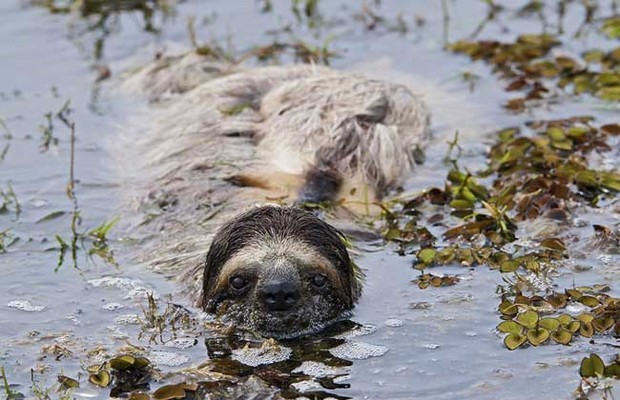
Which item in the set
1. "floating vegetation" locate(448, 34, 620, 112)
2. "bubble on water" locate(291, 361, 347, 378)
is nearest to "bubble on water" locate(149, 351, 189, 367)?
"bubble on water" locate(291, 361, 347, 378)

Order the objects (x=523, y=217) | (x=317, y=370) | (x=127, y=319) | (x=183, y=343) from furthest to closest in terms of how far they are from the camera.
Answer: (x=523, y=217), (x=127, y=319), (x=183, y=343), (x=317, y=370)

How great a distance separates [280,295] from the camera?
22.9 feet

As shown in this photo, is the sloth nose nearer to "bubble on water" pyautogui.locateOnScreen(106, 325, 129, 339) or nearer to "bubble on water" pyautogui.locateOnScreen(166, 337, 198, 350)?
"bubble on water" pyautogui.locateOnScreen(166, 337, 198, 350)

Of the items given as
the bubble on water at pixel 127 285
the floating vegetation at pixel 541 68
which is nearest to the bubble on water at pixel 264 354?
the bubble on water at pixel 127 285

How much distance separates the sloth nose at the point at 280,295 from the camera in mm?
6934

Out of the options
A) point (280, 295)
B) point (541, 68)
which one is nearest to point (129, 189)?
point (280, 295)

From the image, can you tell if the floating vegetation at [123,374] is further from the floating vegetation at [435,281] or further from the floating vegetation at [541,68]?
the floating vegetation at [541,68]

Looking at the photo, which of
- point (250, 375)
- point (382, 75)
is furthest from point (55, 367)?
point (382, 75)

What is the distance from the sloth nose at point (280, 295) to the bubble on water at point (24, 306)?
5.04 feet

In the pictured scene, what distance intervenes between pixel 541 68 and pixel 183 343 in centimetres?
579

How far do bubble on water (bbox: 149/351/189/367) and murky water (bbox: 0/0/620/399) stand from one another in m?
0.01

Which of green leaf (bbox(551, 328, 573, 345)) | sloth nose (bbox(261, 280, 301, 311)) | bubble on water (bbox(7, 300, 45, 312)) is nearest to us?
green leaf (bbox(551, 328, 573, 345))

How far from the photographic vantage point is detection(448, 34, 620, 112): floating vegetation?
1125 centimetres

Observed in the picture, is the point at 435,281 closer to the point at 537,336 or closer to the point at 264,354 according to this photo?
the point at 537,336
